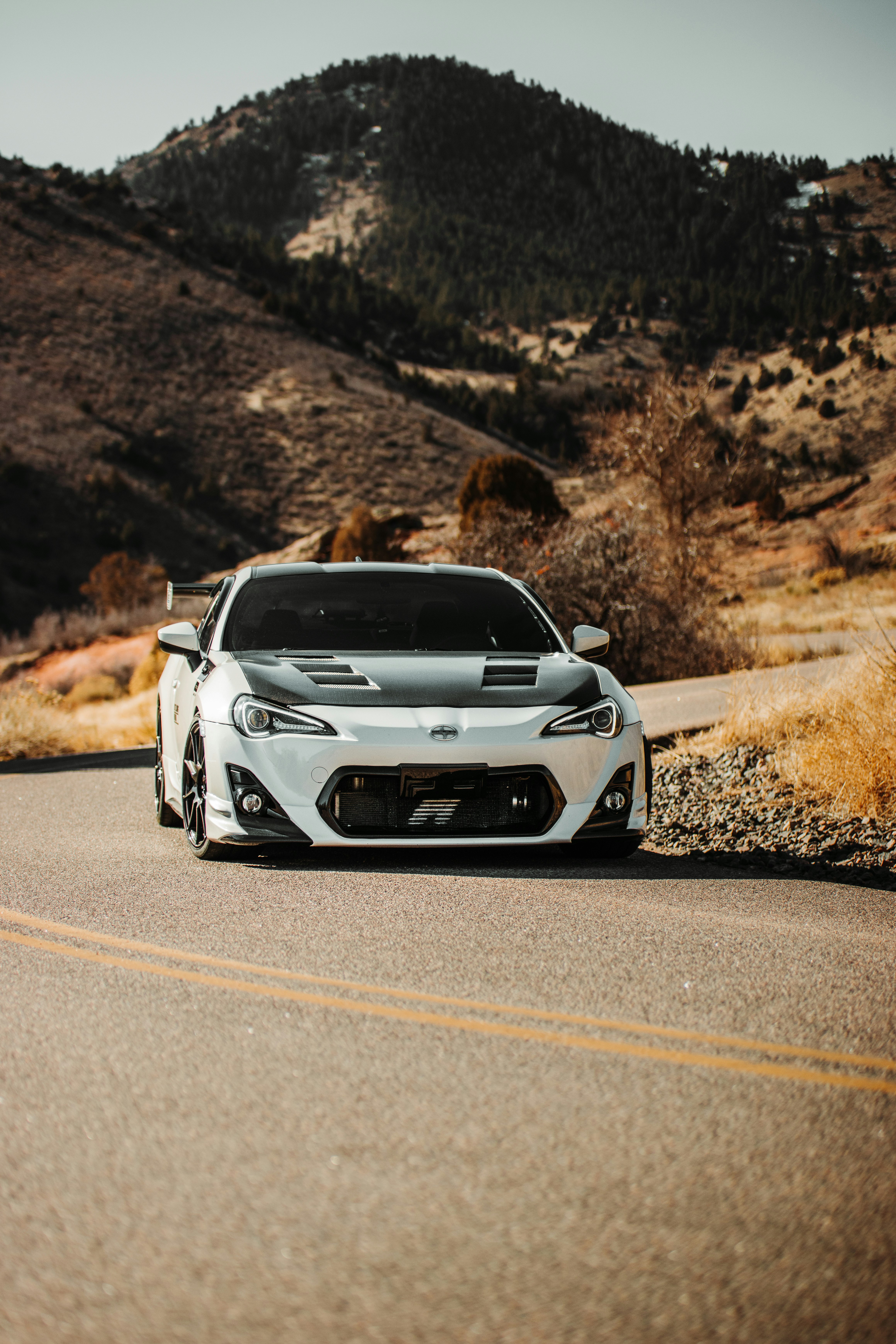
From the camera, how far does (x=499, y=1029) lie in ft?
14.1

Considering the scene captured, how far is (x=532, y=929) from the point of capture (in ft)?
18.8

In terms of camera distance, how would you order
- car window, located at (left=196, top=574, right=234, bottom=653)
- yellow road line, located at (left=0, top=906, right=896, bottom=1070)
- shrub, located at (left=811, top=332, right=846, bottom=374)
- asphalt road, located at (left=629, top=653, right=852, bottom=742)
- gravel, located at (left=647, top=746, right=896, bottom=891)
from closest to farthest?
yellow road line, located at (left=0, top=906, right=896, bottom=1070)
gravel, located at (left=647, top=746, right=896, bottom=891)
car window, located at (left=196, top=574, right=234, bottom=653)
asphalt road, located at (left=629, top=653, right=852, bottom=742)
shrub, located at (left=811, top=332, right=846, bottom=374)

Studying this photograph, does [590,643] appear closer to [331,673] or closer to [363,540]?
[331,673]

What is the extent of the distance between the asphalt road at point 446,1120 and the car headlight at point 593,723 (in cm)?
88

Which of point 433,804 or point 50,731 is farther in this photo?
point 50,731

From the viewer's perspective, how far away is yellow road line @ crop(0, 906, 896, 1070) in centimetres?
404

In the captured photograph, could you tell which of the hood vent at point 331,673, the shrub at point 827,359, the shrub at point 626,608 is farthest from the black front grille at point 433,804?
the shrub at point 827,359

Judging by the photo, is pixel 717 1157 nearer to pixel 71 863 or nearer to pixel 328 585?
pixel 71 863

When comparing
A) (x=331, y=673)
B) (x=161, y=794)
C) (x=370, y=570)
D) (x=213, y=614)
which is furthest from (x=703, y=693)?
(x=331, y=673)

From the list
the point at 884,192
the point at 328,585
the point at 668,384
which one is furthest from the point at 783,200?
the point at 328,585

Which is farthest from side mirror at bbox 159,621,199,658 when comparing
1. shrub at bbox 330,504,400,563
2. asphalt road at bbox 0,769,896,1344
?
shrub at bbox 330,504,400,563

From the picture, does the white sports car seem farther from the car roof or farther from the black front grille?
the car roof

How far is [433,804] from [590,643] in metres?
1.56

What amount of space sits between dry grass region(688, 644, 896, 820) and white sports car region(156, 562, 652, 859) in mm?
1723
